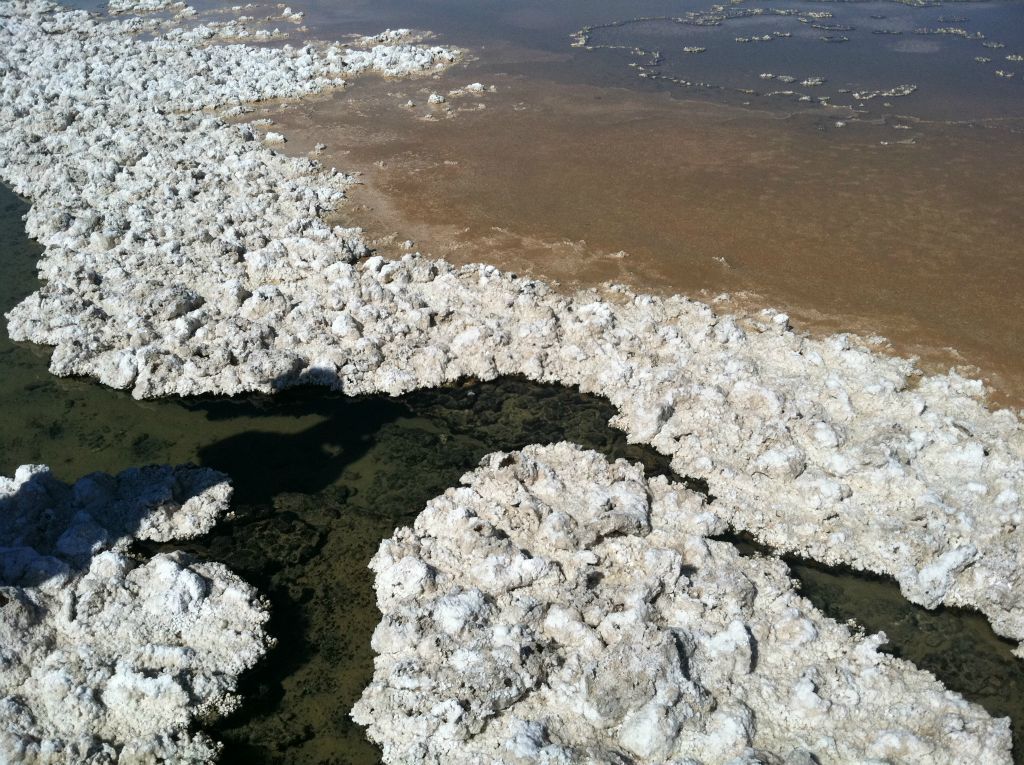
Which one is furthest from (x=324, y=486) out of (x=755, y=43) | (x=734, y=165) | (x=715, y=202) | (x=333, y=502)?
(x=755, y=43)

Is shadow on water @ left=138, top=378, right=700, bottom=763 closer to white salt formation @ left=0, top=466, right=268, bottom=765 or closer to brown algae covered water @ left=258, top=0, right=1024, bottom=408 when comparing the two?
white salt formation @ left=0, top=466, right=268, bottom=765

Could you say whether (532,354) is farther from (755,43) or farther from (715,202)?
(755,43)

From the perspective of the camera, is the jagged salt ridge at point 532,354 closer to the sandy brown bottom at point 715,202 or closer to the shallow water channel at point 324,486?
the shallow water channel at point 324,486

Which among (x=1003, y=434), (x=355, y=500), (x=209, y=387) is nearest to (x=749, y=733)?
(x=355, y=500)

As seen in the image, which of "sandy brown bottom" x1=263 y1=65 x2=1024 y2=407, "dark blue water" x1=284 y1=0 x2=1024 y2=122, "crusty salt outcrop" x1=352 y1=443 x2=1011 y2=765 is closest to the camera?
"crusty salt outcrop" x1=352 y1=443 x2=1011 y2=765

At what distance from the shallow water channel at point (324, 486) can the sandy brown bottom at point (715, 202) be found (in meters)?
3.57

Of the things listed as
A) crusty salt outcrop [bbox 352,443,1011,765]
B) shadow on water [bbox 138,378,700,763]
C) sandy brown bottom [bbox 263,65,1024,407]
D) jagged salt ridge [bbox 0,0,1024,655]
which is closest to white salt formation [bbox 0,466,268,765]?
shadow on water [bbox 138,378,700,763]

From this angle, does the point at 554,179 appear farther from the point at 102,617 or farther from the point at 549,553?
the point at 102,617

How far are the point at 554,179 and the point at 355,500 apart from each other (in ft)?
29.8

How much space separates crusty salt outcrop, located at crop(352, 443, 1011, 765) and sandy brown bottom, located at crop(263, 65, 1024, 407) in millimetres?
4821

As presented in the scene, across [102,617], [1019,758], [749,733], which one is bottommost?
[1019,758]

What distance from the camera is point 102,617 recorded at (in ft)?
20.6

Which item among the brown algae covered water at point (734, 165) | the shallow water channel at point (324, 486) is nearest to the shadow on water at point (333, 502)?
the shallow water channel at point (324, 486)

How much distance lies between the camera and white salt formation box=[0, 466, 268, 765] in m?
5.57
